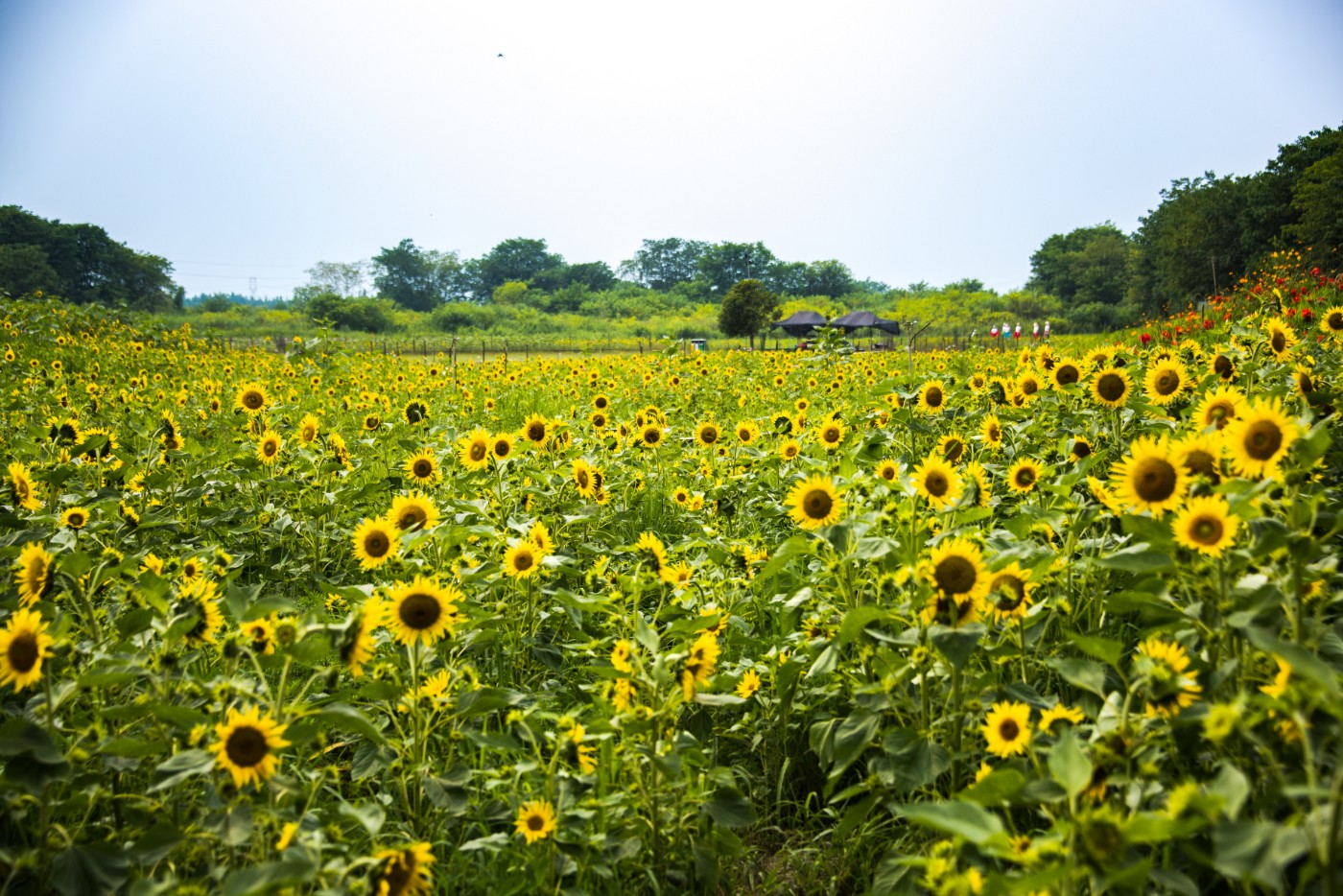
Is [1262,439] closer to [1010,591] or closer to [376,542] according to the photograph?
[1010,591]

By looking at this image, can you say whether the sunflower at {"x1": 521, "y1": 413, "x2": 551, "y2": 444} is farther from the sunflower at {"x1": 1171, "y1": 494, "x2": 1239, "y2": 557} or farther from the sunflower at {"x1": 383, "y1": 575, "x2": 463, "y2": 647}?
the sunflower at {"x1": 1171, "y1": 494, "x2": 1239, "y2": 557}

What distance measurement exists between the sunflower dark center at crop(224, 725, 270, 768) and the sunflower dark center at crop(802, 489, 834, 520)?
125 centimetres

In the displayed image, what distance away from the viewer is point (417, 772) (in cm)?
150

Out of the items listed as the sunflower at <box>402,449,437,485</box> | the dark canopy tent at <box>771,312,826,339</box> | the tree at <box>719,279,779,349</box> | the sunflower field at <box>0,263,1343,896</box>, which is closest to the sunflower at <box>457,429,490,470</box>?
the sunflower field at <box>0,263,1343,896</box>

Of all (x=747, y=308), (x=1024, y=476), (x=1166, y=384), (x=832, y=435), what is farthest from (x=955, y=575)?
(x=747, y=308)

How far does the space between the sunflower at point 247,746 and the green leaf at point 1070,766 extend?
1.10 meters

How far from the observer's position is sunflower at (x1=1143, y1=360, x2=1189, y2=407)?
2.49 meters

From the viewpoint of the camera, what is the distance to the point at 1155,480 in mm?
1366

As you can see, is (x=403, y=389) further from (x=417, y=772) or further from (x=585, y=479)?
(x=417, y=772)

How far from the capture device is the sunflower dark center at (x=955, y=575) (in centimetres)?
Result: 133

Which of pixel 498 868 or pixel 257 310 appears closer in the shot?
pixel 498 868

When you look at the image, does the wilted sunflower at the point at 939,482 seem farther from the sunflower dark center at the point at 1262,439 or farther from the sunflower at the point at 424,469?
the sunflower at the point at 424,469

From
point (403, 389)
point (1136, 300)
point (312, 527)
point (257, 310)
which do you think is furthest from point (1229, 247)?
point (257, 310)

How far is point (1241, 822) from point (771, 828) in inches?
45.6
